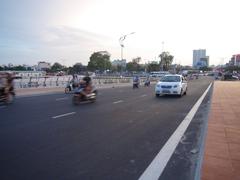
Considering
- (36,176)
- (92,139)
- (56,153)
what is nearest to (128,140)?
(92,139)

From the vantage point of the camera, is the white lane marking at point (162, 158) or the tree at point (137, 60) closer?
the white lane marking at point (162, 158)

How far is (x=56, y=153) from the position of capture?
6488 mm

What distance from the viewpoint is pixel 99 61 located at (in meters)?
155

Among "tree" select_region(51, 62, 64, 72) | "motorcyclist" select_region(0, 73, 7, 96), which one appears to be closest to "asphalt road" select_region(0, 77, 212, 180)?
"motorcyclist" select_region(0, 73, 7, 96)

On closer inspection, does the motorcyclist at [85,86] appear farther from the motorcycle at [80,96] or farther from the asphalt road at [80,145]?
the asphalt road at [80,145]

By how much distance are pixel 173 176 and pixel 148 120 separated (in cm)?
618

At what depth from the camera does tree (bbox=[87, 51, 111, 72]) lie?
6083 inches

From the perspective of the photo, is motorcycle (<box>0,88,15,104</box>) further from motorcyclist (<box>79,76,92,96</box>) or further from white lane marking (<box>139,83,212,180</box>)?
white lane marking (<box>139,83,212,180</box>)

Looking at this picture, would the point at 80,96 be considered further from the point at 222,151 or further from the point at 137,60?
the point at 137,60

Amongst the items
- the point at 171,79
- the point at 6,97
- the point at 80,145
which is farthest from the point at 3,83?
the point at 171,79

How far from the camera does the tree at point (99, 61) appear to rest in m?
154

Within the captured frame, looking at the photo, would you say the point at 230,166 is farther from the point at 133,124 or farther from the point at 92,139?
the point at 133,124

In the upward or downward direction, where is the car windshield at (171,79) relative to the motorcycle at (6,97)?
upward

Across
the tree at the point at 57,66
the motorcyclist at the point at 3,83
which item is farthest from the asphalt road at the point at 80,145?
the tree at the point at 57,66
